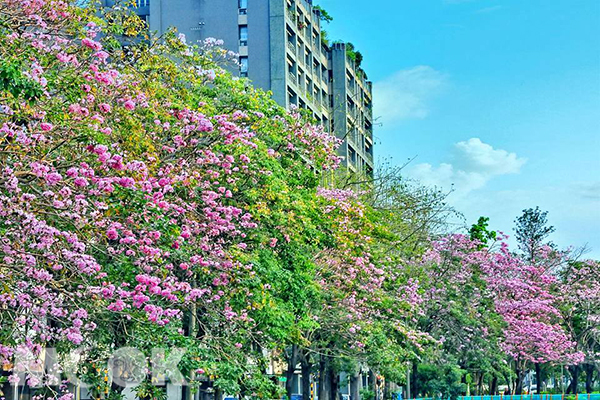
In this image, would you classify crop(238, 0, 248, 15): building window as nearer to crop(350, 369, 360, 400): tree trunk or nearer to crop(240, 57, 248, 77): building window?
crop(240, 57, 248, 77): building window

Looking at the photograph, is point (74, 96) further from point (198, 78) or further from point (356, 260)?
point (356, 260)

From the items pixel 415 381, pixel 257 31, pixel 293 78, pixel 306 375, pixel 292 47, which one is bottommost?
pixel 415 381

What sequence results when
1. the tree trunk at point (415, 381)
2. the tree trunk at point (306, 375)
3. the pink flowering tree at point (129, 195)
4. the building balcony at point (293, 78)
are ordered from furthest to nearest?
the building balcony at point (293, 78), the tree trunk at point (415, 381), the tree trunk at point (306, 375), the pink flowering tree at point (129, 195)

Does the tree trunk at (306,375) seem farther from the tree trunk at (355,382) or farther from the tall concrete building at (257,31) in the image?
the tall concrete building at (257,31)

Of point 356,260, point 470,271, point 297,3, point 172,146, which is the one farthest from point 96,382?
point 297,3

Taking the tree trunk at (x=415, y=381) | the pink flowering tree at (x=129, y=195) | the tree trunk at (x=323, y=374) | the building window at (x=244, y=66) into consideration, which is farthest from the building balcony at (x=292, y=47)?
the pink flowering tree at (x=129, y=195)

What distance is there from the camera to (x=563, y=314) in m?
60.3

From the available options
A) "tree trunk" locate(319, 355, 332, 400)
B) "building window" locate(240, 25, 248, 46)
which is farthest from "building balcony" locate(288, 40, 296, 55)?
"tree trunk" locate(319, 355, 332, 400)

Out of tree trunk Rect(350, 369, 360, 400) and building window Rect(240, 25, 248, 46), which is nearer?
tree trunk Rect(350, 369, 360, 400)

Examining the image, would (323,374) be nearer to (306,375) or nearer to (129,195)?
(306,375)

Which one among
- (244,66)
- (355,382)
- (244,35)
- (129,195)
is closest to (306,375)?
(355,382)

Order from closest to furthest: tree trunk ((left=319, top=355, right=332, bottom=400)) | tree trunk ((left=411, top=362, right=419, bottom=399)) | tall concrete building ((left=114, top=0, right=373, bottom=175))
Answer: tree trunk ((left=319, top=355, right=332, bottom=400))
tree trunk ((left=411, top=362, right=419, bottom=399))
tall concrete building ((left=114, top=0, right=373, bottom=175))

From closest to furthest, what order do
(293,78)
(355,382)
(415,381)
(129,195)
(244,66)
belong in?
(129,195) < (415,381) < (355,382) < (244,66) < (293,78)

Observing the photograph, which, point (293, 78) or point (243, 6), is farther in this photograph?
point (293, 78)
